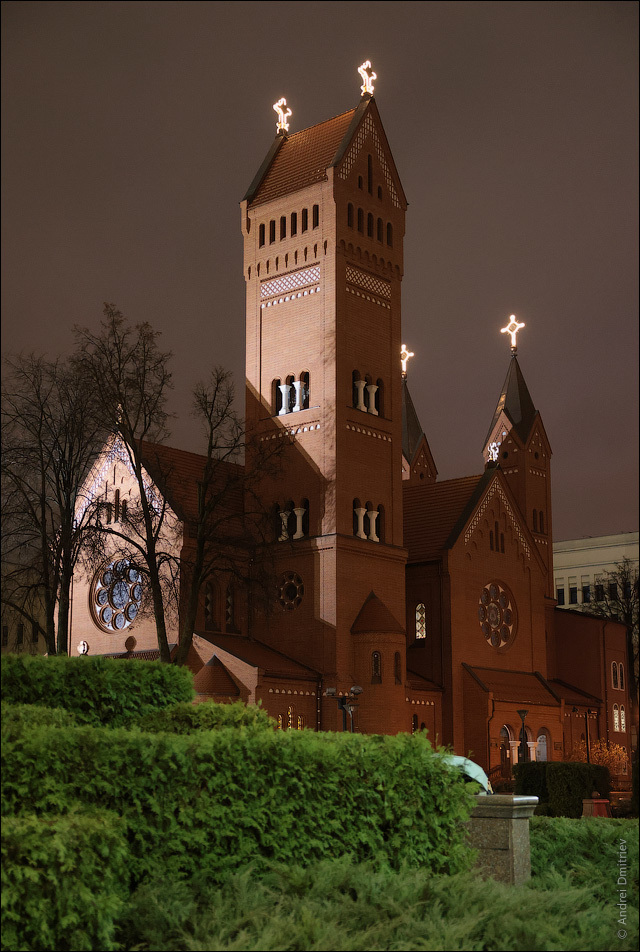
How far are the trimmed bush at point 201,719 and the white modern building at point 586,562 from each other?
90734 millimetres

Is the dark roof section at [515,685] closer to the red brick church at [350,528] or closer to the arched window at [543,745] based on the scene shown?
the red brick church at [350,528]

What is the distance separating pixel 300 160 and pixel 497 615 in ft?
77.8

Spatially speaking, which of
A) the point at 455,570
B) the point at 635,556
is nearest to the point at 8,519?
the point at 455,570

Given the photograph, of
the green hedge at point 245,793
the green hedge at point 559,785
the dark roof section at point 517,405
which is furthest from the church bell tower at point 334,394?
→ the green hedge at point 245,793

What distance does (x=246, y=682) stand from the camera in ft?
145

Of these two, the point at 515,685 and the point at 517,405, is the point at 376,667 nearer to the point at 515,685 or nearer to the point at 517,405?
the point at 515,685

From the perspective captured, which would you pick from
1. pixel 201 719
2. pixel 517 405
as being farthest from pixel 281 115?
pixel 201 719

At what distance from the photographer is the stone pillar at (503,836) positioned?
48.6ft

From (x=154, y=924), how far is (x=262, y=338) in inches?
1678

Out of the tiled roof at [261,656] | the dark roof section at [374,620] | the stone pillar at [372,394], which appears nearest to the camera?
the tiled roof at [261,656]

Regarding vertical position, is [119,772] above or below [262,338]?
below

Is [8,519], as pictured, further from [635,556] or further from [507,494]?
[635,556]

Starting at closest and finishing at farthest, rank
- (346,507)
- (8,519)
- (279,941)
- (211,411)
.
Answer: (279,941) → (8,519) → (211,411) → (346,507)

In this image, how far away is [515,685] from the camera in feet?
180
